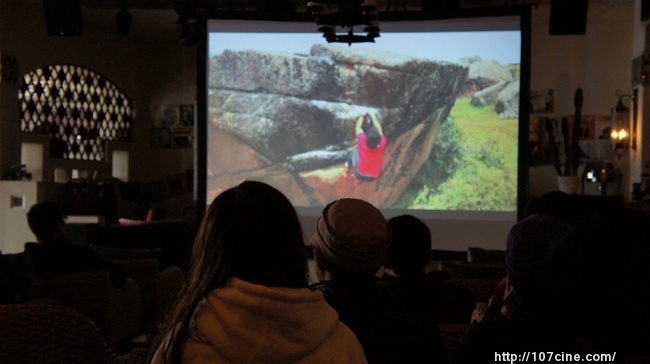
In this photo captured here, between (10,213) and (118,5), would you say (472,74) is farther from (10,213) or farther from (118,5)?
(10,213)

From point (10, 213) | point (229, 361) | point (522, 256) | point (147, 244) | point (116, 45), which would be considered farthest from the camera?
point (116, 45)

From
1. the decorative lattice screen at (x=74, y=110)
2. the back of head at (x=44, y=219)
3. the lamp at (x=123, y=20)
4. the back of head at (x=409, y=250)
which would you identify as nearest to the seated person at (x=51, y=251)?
the back of head at (x=44, y=219)

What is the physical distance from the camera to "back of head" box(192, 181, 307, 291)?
1.27m

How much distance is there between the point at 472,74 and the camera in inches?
303

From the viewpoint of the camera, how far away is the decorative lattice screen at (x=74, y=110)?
10852 mm

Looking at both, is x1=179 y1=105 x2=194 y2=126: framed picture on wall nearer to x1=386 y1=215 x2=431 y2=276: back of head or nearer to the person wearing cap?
x1=386 y1=215 x2=431 y2=276: back of head

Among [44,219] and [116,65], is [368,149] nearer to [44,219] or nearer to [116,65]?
[44,219]

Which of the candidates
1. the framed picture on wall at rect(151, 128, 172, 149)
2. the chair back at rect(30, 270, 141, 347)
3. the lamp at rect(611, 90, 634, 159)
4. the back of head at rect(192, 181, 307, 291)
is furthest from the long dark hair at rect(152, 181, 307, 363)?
the framed picture on wall at rect(151, 128, 172, 149)

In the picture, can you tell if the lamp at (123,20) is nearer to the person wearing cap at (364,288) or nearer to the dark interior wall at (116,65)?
the dark interior wall at (116,65)

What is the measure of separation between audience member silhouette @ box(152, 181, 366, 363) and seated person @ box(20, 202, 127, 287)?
9.27 ft

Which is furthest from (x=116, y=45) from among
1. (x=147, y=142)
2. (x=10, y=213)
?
(x=10, y=213)

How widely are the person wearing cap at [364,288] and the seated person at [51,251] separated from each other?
2399 millimetres

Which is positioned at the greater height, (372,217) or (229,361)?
(372,217)

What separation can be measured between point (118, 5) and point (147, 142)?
3.17 meters
